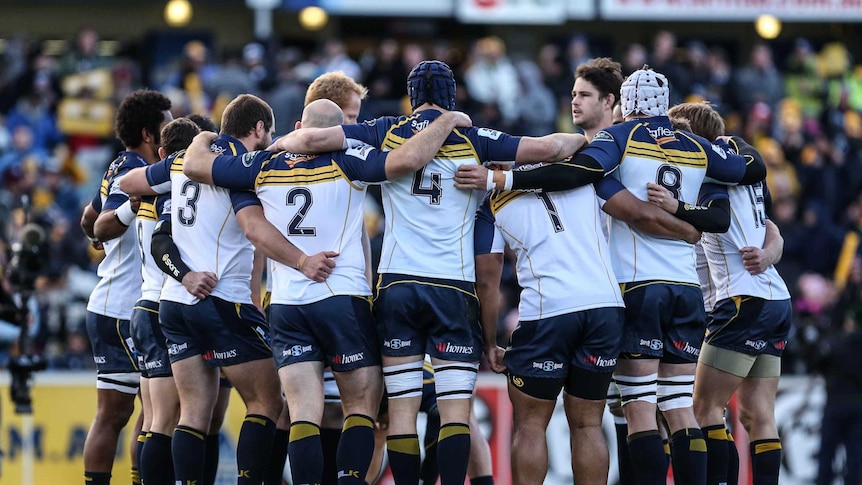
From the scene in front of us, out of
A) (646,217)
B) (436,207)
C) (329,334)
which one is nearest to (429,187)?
(436,207)

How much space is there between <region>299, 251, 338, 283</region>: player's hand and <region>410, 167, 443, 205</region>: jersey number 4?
686mm

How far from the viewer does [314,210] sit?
823 cm

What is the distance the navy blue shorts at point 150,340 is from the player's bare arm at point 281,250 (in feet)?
3.99

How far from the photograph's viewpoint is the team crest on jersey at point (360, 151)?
26.8 ft

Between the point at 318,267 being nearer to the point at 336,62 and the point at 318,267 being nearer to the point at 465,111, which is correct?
the point at 465,111

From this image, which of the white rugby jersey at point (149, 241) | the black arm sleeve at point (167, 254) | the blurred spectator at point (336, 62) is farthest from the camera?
the blurred spectator at point (336, 62)

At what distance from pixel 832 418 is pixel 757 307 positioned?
5.11 m

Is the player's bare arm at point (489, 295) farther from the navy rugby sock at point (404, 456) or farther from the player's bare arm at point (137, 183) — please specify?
the player's bare arm at point (137, 183)

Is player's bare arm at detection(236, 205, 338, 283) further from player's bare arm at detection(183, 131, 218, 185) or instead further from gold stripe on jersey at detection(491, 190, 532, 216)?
gold stripe on jersey at detection(491, 190, 532, 216)

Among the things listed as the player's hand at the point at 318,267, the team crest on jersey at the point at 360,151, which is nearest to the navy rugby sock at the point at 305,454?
the player's hand at the point at 318,267

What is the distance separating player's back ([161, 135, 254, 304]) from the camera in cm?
866

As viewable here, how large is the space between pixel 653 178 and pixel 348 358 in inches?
92.0

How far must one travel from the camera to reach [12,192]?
18438 millimetres

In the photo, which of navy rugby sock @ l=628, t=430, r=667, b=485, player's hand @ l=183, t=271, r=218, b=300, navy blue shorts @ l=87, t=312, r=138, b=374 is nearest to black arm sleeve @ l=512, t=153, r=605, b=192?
navy rugby sock @ l=628, t=430, r=667, b=485
